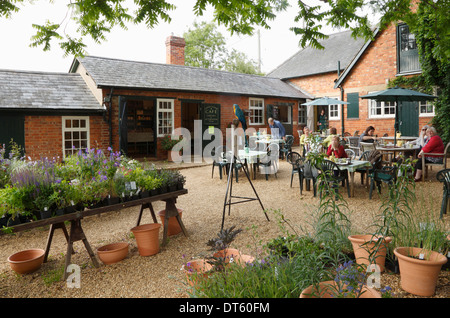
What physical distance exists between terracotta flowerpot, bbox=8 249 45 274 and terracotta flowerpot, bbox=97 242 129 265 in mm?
676

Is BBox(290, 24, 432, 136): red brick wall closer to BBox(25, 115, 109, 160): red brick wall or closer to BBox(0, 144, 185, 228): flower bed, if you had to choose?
BBox(25, 115, 109, 160): red brick wall

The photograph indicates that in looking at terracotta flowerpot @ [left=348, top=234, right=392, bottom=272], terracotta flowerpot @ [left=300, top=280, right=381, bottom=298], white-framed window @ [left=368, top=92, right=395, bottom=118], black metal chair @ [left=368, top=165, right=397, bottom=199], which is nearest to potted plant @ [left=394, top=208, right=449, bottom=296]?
terracotta flowerpot @ [left=348, top=234, right=392, bottom=272]

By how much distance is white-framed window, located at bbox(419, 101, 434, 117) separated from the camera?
1369 centimetres

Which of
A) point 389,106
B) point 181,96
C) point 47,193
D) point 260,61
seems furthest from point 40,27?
point 260,61

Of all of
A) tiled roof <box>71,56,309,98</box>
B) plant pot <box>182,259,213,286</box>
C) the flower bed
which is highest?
tiled roof <box>71,56,309,98</box>

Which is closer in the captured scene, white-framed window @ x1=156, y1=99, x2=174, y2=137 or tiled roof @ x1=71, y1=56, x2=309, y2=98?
tiled roof @ x1=71, y1=56, x2=309, y2=98

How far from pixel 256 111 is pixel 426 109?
7784 mm

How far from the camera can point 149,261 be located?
394 centimetres

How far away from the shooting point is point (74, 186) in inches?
150

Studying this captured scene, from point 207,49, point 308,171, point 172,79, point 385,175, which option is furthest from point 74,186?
point 207,49

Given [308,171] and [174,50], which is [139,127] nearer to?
[174,50]

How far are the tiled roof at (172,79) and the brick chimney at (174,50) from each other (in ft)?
7.12

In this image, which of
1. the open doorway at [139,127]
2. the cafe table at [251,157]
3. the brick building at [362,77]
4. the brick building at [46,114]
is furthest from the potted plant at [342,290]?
the open doorway at [139,127]
